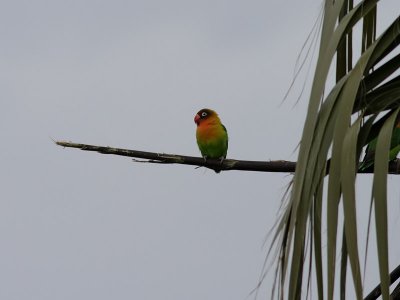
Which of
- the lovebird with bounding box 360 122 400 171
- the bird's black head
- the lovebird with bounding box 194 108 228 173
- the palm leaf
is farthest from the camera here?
the bird's black head

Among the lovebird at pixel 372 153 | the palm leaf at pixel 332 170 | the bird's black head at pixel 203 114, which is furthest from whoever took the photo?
the bird's black head at pixel 203 114

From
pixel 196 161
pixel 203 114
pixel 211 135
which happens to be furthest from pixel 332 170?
pixel 203 114

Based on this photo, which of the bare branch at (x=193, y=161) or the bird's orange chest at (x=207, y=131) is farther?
the bird's orange chest at (x=207, y=131)

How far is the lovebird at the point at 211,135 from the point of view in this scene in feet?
25.2

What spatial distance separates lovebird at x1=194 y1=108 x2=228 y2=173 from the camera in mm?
7695

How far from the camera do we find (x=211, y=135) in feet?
25.4

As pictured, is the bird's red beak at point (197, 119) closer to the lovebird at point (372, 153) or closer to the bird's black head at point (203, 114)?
the bird's black head at point (203, 114)

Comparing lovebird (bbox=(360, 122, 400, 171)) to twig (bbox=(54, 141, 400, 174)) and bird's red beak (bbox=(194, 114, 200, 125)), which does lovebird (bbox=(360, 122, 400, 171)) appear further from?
bird's red beak (bbox=(194, 114, 200, 125))

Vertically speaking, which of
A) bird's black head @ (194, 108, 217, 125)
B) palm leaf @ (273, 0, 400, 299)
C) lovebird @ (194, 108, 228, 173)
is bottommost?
palm leaf @ (273, 0, 400, 299)

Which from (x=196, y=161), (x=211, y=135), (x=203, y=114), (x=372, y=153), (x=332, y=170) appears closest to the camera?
(x=332, y=170)

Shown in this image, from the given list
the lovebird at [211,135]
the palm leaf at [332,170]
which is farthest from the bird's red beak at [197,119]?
the palm leaf at [332,170]

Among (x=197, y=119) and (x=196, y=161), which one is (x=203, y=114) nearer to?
(x=197, y=119)

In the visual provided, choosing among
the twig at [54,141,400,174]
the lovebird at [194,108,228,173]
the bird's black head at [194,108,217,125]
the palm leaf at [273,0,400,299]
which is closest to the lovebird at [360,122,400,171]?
the twig at [54,141,400,174]

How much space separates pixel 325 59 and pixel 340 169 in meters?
0.19
